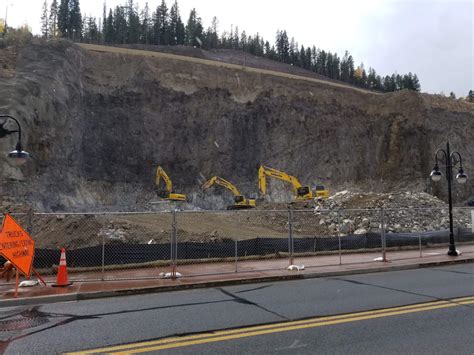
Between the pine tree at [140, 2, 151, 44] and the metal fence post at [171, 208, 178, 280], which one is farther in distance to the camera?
the pine tree at [140, 2, 151, 44]

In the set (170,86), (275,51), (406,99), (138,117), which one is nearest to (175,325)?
(138,117)

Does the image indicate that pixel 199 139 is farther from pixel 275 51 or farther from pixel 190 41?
pixel 275 51

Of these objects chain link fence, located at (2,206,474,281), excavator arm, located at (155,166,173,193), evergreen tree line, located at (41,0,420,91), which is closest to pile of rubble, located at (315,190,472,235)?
chain link fence, located at (2,206,474,281)

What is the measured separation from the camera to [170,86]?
139 ft

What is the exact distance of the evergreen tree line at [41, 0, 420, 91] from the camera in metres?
112

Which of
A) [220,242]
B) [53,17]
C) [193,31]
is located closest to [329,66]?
[193,31]

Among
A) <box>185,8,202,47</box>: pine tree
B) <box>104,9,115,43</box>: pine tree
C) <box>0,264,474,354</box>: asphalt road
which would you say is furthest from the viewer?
<box>185,8,202,47</box>: pine tree

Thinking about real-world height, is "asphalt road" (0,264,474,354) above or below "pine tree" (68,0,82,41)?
below

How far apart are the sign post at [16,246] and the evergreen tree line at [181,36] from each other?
96.9 m

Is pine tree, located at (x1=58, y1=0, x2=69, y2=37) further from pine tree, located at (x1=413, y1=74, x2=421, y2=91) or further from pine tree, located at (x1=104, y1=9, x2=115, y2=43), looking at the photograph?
pine tree, located at (x1=413, y1=74, x2=421, y2=91)

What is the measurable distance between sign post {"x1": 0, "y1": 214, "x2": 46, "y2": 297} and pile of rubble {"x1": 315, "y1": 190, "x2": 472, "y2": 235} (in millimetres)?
14273

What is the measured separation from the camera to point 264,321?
6.86 m

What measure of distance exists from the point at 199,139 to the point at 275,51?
109 m

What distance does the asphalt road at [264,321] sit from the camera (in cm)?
559
